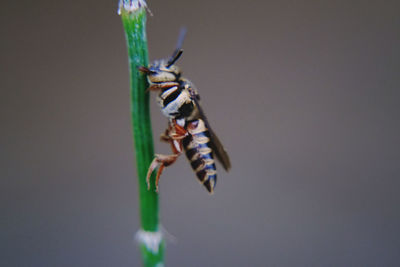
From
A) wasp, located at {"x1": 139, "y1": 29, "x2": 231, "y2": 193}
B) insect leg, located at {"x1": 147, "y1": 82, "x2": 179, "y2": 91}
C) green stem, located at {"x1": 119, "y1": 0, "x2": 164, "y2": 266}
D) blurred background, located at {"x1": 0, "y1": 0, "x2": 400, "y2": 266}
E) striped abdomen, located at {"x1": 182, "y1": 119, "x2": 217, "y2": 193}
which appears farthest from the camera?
blurred background, located at {"x1": 0, "y1": 0, "x2": 400, "y2": 266}

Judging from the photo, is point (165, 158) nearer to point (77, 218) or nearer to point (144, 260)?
point (144, 260)

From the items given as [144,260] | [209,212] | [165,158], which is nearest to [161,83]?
[165,158]

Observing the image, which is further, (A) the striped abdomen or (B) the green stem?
(A) the striped abdomen

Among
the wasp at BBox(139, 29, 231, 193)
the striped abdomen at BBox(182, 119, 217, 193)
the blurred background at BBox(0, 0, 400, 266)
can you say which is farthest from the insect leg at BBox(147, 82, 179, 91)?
the blurred background at BBox(0, 0, 400, 266)

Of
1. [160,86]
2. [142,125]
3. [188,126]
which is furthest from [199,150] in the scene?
[142,125]

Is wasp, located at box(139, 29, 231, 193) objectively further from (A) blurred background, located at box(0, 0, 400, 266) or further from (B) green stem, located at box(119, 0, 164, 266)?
(A) blurred background, located at box(0, 0, 400, 266)

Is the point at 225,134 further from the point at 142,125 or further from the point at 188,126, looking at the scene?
the point at 142,125
